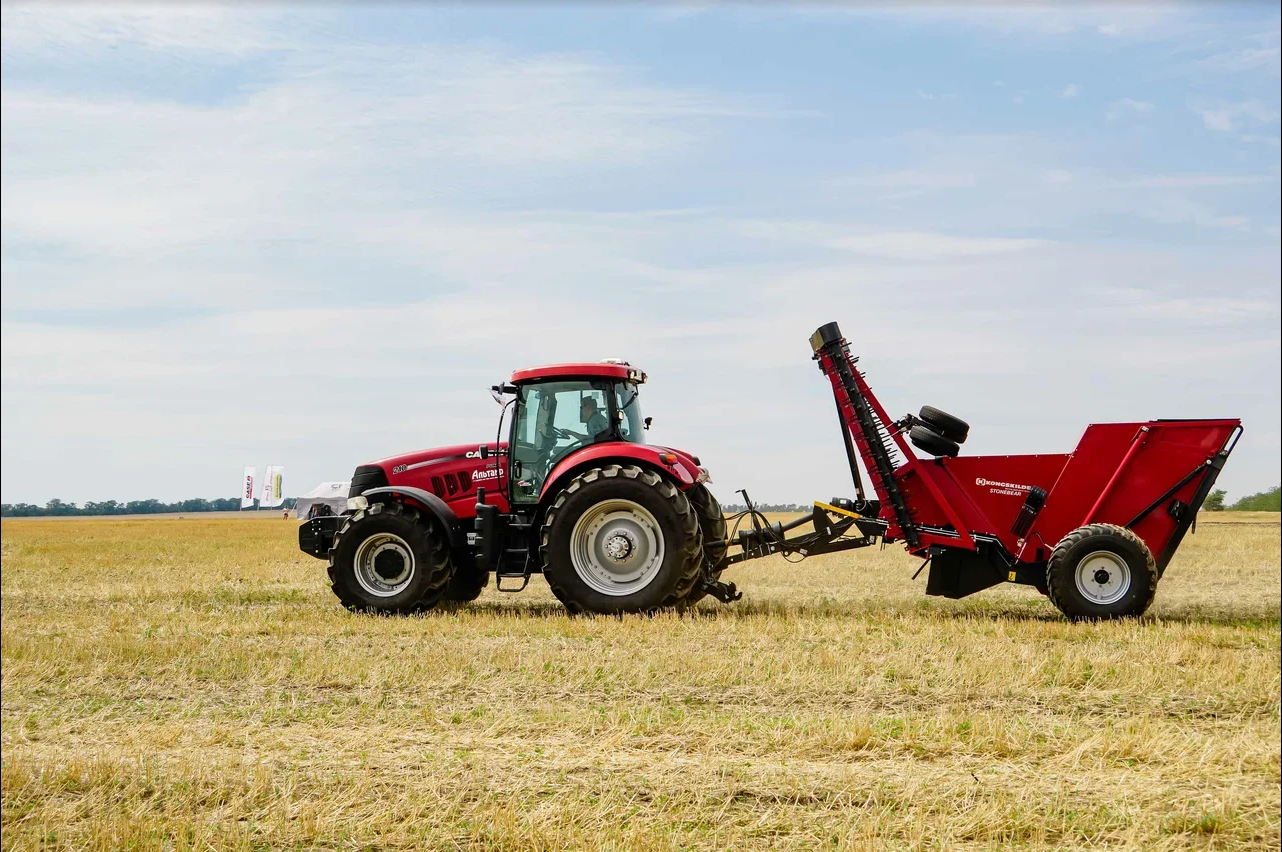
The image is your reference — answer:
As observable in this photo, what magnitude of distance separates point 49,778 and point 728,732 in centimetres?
334

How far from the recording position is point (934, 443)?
471 inches

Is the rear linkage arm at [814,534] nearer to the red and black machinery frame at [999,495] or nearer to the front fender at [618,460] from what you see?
the red and black machinery frame at [999,495]

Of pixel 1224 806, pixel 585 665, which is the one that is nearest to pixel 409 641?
pixel 585 665

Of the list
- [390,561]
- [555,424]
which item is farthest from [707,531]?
[390,561]

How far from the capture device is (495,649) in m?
9.30

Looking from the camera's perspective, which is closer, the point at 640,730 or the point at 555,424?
the point at 640,730

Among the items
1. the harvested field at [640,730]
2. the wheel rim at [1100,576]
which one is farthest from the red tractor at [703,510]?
the harvested field at [640,730]

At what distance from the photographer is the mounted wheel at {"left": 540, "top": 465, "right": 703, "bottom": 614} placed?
11141mm

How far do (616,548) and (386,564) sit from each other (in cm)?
238

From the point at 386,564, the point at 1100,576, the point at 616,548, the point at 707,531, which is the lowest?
the point at 1100,576

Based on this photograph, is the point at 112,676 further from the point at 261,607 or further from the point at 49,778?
the point at 261,607

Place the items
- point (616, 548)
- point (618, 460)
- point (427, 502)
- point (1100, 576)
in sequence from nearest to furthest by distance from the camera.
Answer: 1. point (1100, 576)
2. point (616, 548)
3. point (618, 460)
4. point (427, 502)

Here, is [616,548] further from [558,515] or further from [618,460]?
[618,460]

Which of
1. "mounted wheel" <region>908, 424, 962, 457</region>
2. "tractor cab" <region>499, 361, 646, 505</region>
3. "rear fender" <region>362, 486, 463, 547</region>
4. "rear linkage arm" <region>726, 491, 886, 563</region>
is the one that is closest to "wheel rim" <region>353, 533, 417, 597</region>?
"rear fender" <region>362, 486, 463, 547</region>
